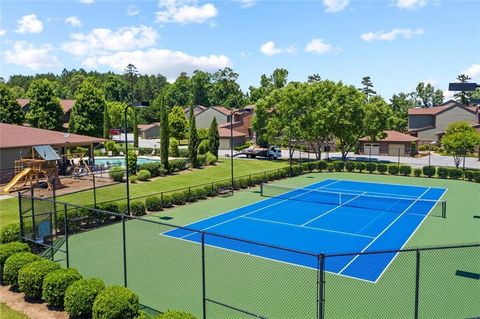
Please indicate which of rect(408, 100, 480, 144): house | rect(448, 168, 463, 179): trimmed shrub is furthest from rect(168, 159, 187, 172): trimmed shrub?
rect(408, 100, 480, 144): house

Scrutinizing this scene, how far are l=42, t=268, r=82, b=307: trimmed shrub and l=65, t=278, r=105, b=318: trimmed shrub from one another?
0.44m

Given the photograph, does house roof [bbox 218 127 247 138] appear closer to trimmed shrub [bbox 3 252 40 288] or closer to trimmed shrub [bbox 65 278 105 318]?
trimmed shrub [bbox 3 252 40 288]

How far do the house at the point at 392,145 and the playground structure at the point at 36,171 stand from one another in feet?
137

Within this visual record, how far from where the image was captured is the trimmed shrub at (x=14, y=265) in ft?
40.8

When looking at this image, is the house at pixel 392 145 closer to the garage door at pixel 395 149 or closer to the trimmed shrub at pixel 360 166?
the garage door at pixel 395 149

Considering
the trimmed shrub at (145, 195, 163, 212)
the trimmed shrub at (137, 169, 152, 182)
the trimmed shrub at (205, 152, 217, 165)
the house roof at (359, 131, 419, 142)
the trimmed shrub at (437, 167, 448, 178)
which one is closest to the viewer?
the trimmed shrub at (145, 195, 163, 212)

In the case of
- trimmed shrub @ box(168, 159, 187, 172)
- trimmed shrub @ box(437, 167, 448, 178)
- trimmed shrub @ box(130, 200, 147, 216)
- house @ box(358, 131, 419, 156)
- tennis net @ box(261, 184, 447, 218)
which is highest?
house @ box(358, 131, 419, 156)

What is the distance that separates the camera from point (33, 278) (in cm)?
1170

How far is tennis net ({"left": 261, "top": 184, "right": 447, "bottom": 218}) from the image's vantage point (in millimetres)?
25842

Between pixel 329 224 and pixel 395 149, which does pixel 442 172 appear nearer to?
pixel 395 149

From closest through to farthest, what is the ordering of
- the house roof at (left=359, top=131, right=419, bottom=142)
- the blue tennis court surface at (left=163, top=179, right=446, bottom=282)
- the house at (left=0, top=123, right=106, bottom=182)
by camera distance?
the blue tennis court surface at (left=163, top=179, right=446, bottom=282) → the house at (left=0, top=123, right=106, bottom=182) → the house roof at (left=359, top=131, right=419, bottom=142)

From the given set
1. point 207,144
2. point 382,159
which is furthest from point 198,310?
point 382,159

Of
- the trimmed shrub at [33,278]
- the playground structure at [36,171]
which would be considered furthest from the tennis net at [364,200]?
the trimmed shrub at [33,278]

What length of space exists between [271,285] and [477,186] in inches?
1102
